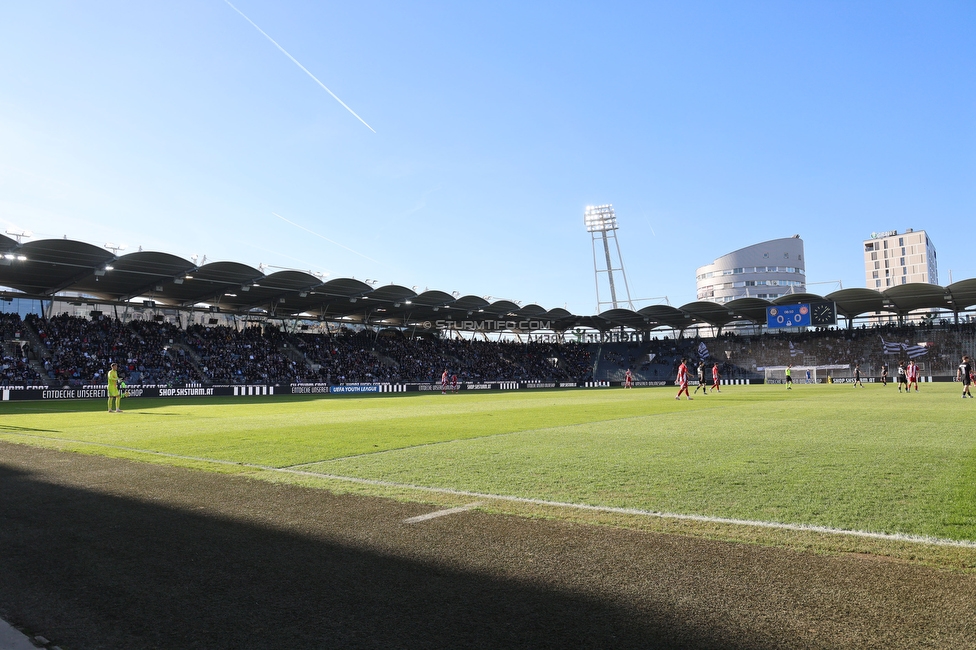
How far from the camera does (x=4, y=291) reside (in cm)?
4653

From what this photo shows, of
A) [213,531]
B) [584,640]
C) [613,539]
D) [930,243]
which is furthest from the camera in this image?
[930,243]

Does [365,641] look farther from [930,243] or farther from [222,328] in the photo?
[930,243]

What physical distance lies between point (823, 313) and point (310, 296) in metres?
49.0

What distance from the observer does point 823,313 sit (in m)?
61.5

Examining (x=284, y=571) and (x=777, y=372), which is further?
(x=777, y=372)

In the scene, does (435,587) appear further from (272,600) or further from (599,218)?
(599,218)

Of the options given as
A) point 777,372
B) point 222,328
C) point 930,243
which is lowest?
point 777,372

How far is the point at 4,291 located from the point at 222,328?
16.4m

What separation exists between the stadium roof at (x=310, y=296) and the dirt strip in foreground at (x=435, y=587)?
39.9 meters

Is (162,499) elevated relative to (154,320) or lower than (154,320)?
lower

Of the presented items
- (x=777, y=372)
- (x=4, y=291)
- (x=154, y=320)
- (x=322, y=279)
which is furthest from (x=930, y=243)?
(x=4, y=291)

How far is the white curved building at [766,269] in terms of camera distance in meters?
145

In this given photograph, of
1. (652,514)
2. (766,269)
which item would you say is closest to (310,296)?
(652,514)

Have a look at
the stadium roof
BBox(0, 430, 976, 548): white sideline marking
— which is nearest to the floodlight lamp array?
the stadium roof
